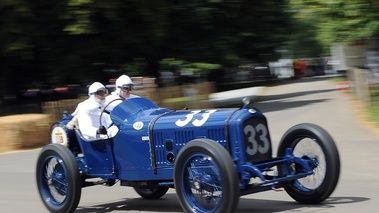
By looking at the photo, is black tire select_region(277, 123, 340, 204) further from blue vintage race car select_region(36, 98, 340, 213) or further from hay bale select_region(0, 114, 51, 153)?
hay bale select_region(0, 114, 51, 153)

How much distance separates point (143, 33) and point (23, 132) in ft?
24.8

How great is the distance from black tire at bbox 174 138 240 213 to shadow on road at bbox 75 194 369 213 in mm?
864

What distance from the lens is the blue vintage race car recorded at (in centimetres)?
773

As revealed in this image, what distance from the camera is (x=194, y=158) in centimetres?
776

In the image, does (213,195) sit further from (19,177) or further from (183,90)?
(183,90)

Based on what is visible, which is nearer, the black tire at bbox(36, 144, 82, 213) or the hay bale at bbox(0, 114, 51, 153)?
the black tire at bbox(36, 144, 82, 213)

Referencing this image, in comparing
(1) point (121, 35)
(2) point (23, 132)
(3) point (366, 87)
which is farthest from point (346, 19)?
(2) point (23, 132)

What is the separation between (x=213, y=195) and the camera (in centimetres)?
771

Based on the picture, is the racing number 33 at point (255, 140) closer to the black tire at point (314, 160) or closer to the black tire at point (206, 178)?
the black tire at point (314, 160)

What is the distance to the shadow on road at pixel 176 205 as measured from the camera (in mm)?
8516

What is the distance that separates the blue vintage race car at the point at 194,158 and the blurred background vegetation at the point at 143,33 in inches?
486

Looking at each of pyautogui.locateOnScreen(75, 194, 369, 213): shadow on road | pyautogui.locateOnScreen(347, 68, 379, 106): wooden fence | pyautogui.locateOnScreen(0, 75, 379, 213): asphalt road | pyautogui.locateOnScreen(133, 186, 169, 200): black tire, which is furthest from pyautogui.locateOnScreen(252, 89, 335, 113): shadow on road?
pyautogui.locateOnScreen(75, 194, 369, 213): shadow on road

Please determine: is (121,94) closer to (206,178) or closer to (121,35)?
(206,178)

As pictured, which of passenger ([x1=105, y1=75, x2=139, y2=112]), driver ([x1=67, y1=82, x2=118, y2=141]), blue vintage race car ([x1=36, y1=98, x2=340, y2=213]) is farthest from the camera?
passenger ([x1=105, y1=75, x2=139, y2=112])
